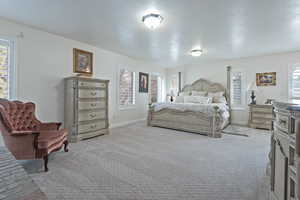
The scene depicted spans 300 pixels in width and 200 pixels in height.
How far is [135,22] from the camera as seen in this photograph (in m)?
3.19

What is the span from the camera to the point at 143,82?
22.8ft

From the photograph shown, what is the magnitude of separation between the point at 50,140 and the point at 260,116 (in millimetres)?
6075

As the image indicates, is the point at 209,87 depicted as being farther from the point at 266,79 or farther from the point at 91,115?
the point at 91,115

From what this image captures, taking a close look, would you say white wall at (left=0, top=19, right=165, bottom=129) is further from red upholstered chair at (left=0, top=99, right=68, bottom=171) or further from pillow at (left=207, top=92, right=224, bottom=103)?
pillow at (left=207, top=92, right=224, bottom=103)

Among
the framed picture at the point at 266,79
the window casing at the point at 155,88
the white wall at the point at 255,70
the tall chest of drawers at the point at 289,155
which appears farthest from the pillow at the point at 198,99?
the tall chest of drawers at the point at 289,155

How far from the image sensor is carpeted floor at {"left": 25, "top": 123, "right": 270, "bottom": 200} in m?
1.90

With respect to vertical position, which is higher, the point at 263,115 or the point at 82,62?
the point at 82,62

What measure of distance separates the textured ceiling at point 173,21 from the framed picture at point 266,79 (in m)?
1.07

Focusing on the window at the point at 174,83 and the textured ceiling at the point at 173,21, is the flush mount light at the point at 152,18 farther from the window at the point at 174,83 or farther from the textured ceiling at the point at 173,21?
the window at the point at 174,83

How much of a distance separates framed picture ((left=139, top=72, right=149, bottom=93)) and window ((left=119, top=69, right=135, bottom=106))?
0.40 m

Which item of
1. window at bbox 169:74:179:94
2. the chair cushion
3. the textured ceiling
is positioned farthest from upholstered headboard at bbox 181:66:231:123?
the chair cushion

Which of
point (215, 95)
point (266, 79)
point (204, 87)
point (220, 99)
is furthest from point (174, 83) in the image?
point (266, 79)

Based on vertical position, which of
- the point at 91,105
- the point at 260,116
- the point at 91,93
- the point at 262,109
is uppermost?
the point at 91,93

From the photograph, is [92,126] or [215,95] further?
[215,95]
